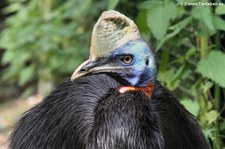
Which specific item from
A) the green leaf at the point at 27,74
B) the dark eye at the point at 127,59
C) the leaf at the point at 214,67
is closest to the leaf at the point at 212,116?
the leaf at the point at 214,67

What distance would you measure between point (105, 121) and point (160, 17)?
1.26m

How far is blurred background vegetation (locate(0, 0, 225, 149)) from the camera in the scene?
4.70 m

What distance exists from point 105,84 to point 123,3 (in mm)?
3084

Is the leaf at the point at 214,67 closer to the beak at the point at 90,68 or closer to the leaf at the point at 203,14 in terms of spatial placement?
the leaf at the point at 203,14

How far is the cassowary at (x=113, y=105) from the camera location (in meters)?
3.57

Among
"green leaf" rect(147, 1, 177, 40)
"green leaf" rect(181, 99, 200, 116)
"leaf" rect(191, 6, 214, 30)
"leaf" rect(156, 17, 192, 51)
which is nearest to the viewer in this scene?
"leaf" rect(191, 6, 214, 30)

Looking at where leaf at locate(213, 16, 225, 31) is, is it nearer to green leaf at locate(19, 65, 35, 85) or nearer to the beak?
the beak

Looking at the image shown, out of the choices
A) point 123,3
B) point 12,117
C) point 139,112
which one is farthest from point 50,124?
point 12,117

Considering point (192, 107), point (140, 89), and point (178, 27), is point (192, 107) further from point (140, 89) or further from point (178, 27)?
point (140, 89)

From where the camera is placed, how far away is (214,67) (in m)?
4.66

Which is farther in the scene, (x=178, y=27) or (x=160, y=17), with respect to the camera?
(x=178, y=27)

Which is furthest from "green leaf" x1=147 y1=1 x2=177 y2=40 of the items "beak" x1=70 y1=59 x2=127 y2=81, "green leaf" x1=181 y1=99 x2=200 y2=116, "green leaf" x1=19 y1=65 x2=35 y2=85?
"green leaf" x1=19 y1=65 x2=35 y2=85

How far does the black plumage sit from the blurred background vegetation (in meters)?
0.63

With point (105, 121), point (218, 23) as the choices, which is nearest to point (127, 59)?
point (105, 121)
